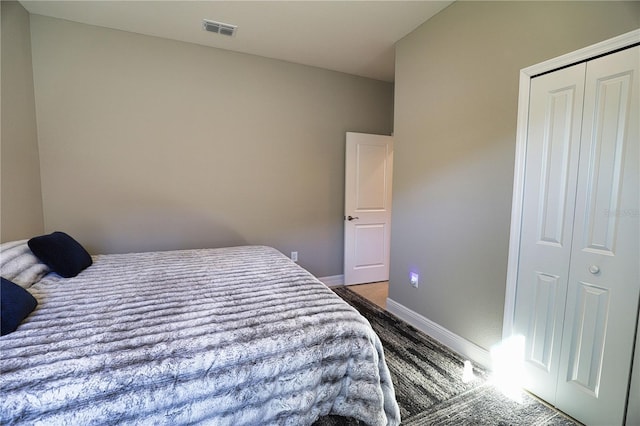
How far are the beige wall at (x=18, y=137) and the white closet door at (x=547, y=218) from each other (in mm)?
3670

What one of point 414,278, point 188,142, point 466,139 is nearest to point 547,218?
point 466,139

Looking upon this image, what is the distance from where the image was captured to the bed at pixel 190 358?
0.94m

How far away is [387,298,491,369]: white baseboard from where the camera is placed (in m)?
2.12

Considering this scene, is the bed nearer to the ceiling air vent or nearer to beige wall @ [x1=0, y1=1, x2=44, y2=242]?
beige wall @ [x1=0, y1=1, x2=44, y2=242]

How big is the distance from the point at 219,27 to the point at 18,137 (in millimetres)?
1903

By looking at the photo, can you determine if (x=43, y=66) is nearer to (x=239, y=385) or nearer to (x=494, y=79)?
(x=239, y=385)

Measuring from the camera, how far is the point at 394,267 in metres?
2.98

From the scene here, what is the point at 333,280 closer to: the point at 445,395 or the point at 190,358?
the point at 445,395

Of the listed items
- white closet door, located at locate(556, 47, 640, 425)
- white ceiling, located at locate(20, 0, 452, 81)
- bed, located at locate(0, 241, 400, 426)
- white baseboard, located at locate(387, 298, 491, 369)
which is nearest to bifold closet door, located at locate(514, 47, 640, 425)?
white closet door, located at locate(556, 47, 640, 425)

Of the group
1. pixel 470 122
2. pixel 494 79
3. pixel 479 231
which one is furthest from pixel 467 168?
pixel 494 79

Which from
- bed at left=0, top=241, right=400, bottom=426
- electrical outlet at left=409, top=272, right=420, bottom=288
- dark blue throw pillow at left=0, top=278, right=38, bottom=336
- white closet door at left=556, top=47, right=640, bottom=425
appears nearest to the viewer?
bed at left=0, top=241, right=400, bottom=426

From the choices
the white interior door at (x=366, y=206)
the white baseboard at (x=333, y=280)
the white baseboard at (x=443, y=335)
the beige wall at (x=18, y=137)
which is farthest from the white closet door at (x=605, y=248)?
the beige wall at (x=18, y=137)

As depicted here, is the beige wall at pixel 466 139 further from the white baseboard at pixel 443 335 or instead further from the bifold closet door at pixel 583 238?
the bifold closet door at pixel 583 238

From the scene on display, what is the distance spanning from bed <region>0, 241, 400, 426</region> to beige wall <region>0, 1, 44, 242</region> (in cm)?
106
